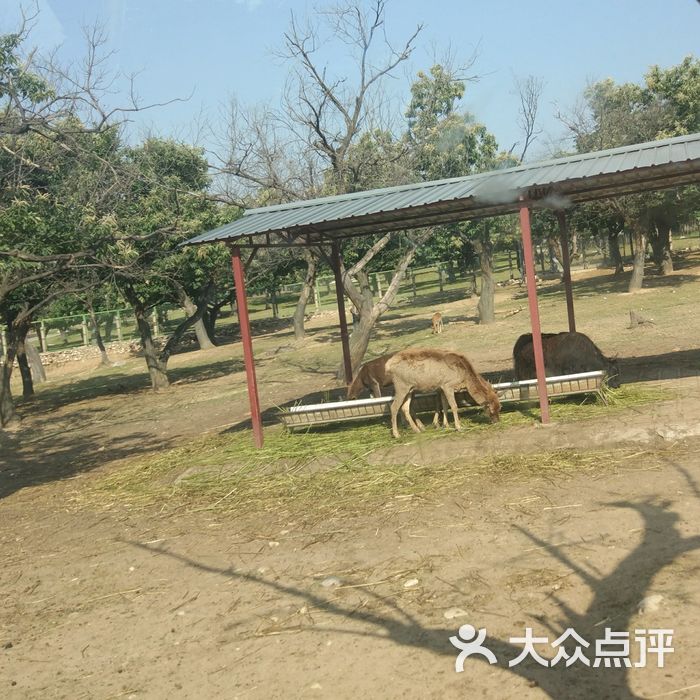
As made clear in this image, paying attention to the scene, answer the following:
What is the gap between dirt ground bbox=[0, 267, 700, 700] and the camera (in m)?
4.37

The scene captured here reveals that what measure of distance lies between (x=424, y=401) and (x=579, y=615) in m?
6.10

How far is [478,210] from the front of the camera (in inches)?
444

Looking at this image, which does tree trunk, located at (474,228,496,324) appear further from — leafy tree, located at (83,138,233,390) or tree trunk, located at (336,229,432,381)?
tree trunk, located at (336,229,432,381)

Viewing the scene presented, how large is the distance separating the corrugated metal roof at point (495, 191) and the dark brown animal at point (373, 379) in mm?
2134

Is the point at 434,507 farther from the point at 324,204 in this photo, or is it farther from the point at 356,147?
the point at 356,147

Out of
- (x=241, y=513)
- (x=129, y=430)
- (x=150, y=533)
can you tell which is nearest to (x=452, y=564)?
(x=241, y=513)

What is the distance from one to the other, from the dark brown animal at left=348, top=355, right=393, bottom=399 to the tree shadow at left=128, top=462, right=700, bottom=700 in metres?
5.45

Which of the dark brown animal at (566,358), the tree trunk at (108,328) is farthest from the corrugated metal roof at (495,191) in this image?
the tree trunk at (108,328)

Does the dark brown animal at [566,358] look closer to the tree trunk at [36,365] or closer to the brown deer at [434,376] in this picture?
the brown deer at [434,376]

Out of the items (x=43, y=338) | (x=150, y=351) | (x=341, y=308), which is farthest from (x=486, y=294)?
(x=43, y=338)

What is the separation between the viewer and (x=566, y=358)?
11.1m

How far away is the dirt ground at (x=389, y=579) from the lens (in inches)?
172

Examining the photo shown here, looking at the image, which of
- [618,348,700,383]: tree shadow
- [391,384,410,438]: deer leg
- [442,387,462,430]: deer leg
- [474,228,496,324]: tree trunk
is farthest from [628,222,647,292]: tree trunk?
[391,384,410,438]: deer leg

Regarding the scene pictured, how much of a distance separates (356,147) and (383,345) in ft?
22.6
